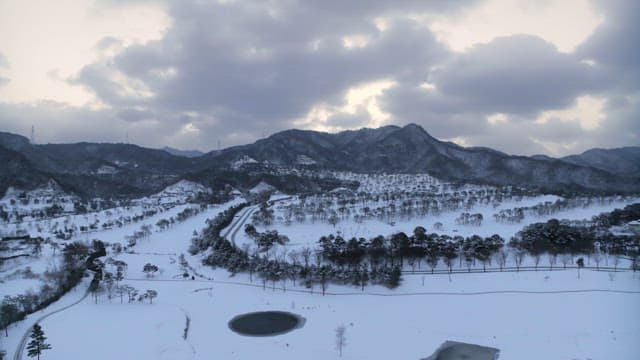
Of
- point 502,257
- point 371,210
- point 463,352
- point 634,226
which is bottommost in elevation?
point 463,352

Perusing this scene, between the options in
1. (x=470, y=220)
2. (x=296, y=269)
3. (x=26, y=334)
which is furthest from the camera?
(x=470, y=220)

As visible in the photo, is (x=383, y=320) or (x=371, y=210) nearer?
(x=383, y=320)

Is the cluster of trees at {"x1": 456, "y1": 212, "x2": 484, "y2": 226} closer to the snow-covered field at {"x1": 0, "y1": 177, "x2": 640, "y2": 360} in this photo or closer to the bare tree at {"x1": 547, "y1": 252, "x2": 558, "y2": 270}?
the bare tree at {"x1": 547, "y1": 252, "x2": 558, "y2": 270}

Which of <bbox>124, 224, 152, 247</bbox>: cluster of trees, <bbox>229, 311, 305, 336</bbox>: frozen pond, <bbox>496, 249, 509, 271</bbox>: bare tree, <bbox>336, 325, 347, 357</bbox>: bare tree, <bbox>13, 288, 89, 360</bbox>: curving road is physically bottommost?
<bbox>13, 288, 89, 360</bbox>: curving road

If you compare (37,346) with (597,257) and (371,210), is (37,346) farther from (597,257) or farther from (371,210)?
(371,210)

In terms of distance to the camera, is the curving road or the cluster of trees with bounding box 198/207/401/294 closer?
the curving road

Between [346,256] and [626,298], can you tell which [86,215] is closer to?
[346,256]

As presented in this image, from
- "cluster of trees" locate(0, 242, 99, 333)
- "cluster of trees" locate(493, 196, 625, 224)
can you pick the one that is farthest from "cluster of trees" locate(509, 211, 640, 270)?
"cluster of trees" locate(0, 242, 99, 333)

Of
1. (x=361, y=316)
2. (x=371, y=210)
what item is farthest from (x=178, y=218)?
(x=361, y=316)

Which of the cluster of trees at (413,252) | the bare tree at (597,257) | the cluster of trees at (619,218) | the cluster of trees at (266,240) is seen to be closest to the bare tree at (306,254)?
the cluster of trees at (413,252)
